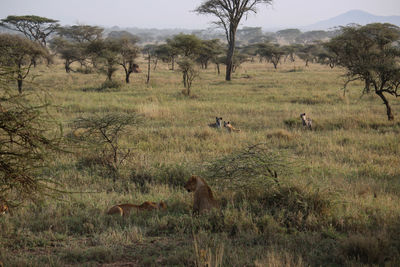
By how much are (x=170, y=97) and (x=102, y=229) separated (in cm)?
1363

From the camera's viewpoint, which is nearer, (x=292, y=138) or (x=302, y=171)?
(x=302, y=171)

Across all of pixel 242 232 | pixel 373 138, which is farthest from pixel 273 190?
pixel 373 138

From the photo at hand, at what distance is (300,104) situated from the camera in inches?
606

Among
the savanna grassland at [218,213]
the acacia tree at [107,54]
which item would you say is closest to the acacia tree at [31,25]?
the acacia tree at [107,54]

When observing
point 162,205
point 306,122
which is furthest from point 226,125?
point 162,205

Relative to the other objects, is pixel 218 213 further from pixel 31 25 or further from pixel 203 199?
pixel 31 25

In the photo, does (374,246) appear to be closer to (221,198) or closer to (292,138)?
(221,198)

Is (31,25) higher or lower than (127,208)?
higher

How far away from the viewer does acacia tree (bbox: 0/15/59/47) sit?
39.1 meters

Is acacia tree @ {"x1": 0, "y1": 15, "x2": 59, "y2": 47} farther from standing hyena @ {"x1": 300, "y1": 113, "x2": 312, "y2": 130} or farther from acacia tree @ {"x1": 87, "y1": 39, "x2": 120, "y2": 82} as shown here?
standing hyena @ {"x1": 300, "y1": 113, "x2": 312, "y2": 130}

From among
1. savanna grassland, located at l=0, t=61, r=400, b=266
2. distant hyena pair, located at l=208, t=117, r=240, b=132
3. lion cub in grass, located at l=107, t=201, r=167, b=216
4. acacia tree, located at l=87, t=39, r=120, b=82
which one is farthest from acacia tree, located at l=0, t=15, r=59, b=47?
lion cub in grass, located at l=107, t=201, r=167, b=216

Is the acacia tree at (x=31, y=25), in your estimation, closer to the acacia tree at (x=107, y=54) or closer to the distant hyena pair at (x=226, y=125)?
the acacia tree at (x=107, y=54)

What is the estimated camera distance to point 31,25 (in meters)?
43.2

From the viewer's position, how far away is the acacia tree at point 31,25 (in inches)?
1539
